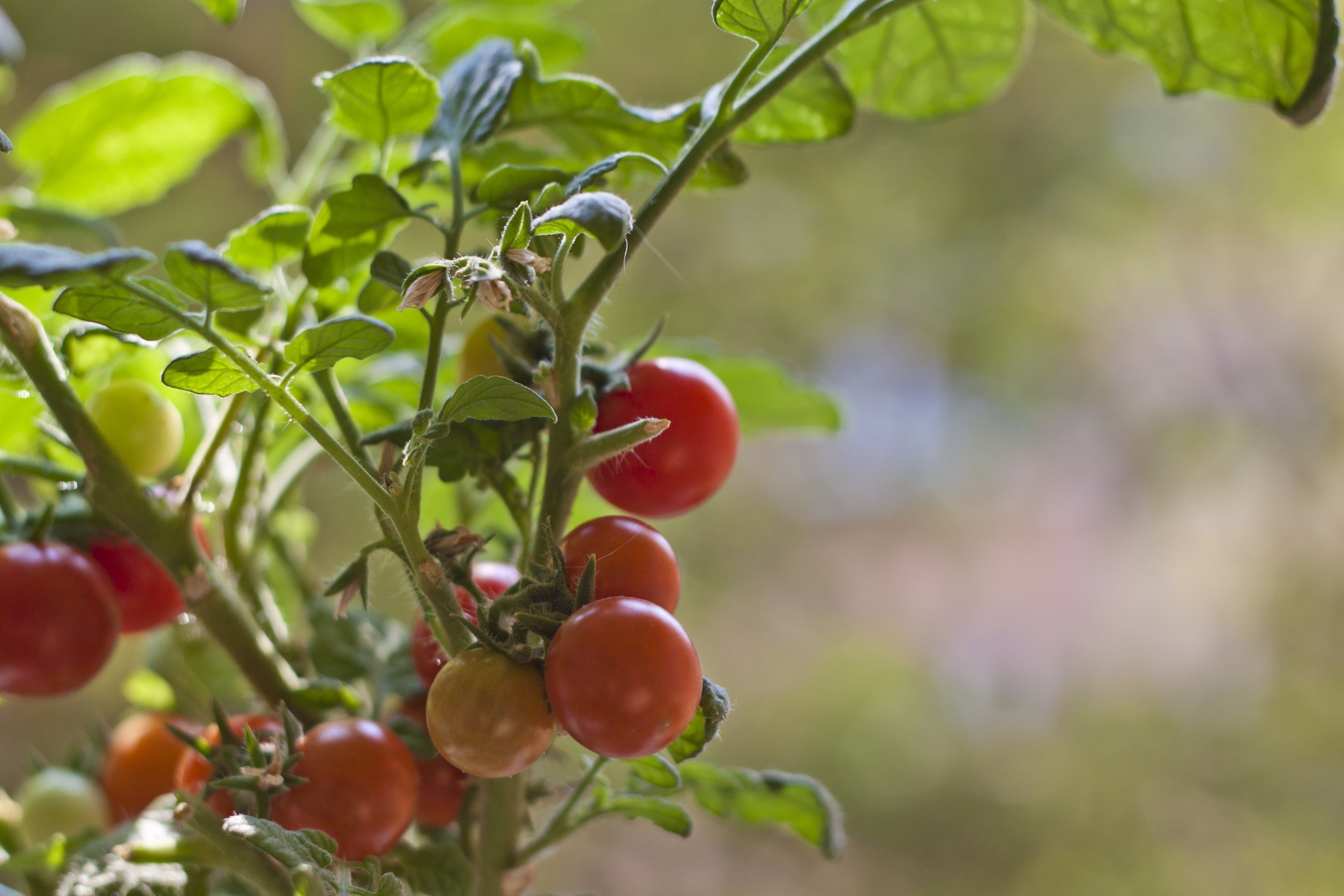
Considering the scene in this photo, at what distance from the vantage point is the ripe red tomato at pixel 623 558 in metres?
0.27

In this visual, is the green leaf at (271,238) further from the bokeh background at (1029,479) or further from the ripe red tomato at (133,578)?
the bokeh background at (1029,479)

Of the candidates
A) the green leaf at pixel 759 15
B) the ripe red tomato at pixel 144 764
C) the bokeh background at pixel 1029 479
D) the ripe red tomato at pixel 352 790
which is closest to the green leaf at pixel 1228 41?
the green leaf at pixel 759 15

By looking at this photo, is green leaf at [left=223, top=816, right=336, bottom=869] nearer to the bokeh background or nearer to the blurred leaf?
the blurred leaf

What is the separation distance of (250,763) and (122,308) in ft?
0.47

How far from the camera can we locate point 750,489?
1.97 meters

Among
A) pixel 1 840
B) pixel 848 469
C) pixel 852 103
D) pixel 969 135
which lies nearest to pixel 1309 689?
pixel 848 469

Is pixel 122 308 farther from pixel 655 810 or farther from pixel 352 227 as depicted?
pixel 655 810

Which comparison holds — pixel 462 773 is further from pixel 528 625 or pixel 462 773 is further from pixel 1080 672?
pixel 1080 672

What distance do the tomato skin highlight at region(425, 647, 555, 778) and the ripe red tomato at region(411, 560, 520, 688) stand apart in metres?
0.05

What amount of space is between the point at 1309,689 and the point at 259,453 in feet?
6.07

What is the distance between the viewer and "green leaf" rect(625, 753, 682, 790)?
30cm

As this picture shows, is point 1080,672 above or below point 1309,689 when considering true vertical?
below

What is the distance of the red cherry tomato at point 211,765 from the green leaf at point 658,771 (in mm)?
117

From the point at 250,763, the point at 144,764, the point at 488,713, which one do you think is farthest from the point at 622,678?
the point at 144,764
